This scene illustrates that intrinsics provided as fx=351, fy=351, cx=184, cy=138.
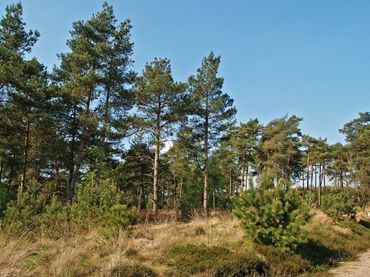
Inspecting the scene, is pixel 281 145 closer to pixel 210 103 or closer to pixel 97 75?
pixel 210 103

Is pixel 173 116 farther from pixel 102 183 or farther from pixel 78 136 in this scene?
pixel 102 183

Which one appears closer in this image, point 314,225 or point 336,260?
point 336,260

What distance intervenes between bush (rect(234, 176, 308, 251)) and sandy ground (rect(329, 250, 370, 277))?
4.53 ft

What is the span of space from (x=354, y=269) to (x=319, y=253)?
1.68m

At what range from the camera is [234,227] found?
1345cm

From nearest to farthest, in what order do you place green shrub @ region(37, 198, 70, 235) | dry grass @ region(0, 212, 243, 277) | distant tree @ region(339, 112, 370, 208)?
1. dry grass @ region(0, 212, 243, 277)
2. green shrub @ region(37, 198, 70, 235)
3. distant tree @ region(339, 112, 370, 208)

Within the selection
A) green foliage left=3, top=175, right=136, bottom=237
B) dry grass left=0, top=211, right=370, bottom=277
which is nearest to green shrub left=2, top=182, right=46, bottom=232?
green foliage left=3, top=175, right=136, bottom=237

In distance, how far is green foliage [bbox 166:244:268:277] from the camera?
8305 mm

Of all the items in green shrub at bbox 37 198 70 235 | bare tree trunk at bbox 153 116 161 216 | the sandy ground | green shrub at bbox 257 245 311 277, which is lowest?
the sandy ground

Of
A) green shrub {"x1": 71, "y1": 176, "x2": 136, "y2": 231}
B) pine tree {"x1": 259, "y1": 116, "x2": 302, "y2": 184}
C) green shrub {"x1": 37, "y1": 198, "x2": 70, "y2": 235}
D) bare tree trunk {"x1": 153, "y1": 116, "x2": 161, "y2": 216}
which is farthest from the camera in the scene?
pine tree {"x1": 259, "y1": 116, "x2": 302, "y2": 184}

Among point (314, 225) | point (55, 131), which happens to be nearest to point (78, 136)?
point (55, 131)

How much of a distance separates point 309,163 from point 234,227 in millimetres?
44164

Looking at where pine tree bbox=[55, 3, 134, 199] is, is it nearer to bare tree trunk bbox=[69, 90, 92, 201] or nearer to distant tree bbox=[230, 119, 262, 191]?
bare tree trunk bbox=[69, 90, 92, 201]

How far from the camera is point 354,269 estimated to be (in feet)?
34.9
